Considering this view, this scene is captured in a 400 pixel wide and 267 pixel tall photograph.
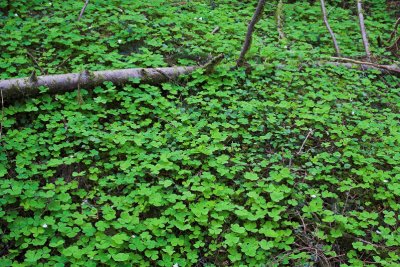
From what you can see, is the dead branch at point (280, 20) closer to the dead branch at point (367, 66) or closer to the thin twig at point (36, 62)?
the dead branch at point (367, 66)

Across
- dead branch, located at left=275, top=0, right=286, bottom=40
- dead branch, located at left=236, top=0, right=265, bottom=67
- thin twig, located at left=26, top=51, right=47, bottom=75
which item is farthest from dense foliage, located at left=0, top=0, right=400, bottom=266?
dead branch, located at left=275, top=0, right=286, bottom=40

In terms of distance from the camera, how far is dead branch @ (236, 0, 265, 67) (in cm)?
571

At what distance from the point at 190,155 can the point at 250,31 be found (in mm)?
2312

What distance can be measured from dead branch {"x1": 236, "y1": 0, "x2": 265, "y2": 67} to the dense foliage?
0.67 feet

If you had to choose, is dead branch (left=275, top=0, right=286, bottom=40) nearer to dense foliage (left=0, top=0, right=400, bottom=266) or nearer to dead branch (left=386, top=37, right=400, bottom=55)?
dense foliage (left=0, top=0, right=400, bottom=266)

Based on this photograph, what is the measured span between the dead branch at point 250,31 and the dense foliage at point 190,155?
204 mm

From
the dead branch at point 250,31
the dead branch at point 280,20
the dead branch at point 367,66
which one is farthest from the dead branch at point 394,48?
the dead branch at point 250,31

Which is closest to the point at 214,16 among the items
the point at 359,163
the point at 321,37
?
the point at 321,37

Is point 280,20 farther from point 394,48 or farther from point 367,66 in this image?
point 394,48

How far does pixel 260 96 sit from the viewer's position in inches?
223

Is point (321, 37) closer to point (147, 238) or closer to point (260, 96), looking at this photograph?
point (260, 96)

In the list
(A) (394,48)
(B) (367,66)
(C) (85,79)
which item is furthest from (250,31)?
(A) (394,48)

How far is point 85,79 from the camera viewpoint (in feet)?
17.2

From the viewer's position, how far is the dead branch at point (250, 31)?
5.71 m
